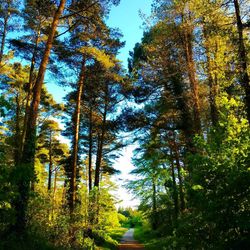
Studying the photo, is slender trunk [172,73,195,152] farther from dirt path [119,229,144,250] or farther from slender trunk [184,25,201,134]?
dirt path [119,229,144,250]

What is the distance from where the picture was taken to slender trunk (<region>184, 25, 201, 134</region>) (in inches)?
542

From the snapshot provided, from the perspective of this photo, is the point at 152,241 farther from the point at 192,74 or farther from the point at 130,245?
the point at 192,74

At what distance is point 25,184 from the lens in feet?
34.7

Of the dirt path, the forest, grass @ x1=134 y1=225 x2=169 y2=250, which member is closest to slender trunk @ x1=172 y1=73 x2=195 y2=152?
the forest

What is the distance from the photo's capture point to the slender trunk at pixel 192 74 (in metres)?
13.8

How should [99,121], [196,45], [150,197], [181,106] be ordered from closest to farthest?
[196,45]
[181,106]
[99,121]
[150,197]

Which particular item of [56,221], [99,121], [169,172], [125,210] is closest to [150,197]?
[169,172]

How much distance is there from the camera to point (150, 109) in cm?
1772

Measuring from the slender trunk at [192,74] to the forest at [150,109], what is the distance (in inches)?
2.1

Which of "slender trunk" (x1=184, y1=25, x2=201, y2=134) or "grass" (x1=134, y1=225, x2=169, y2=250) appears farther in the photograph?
"grass" (x1=134, y1=225, x2=169, y2=250)

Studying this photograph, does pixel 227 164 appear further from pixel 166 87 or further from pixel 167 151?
pixel 167 151

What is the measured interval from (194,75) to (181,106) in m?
2.90

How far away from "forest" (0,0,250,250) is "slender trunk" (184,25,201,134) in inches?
2.1

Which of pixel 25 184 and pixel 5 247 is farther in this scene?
pixel 25 184
